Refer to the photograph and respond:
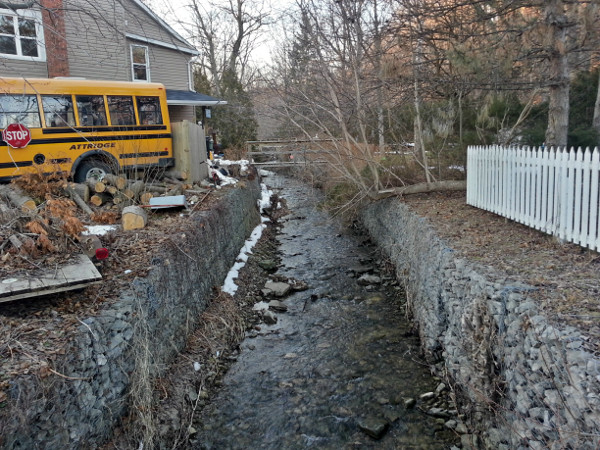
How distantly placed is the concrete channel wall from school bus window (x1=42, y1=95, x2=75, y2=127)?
836cm

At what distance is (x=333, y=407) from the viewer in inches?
214

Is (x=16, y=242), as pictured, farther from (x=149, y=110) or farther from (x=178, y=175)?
(x=149, y=110)

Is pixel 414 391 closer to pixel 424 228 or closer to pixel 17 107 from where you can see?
pixel 424 228

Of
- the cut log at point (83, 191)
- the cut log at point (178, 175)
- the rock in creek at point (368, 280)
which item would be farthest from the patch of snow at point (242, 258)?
the cut log at point (83, 191)

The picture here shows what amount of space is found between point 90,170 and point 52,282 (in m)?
6.55

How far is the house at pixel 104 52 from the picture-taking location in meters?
14.3

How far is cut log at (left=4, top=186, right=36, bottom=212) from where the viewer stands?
7496mm

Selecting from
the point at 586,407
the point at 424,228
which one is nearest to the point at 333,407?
the point at 586,407

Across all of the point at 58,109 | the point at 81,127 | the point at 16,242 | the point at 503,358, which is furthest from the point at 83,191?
the point at 503,358

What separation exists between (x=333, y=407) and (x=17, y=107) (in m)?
9.09

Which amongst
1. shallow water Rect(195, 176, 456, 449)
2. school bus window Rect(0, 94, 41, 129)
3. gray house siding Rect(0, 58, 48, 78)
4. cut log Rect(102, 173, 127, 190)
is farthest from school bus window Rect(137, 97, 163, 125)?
shallow water Rect(195, 176, 456, 449)

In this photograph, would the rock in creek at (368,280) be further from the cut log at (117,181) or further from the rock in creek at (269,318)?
the cut log at (117,181)

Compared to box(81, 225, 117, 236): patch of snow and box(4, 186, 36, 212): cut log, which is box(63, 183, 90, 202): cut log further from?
box(81, 225, 117, 236): patch of snow

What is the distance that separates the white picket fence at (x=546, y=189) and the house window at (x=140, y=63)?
14514 millimetres
